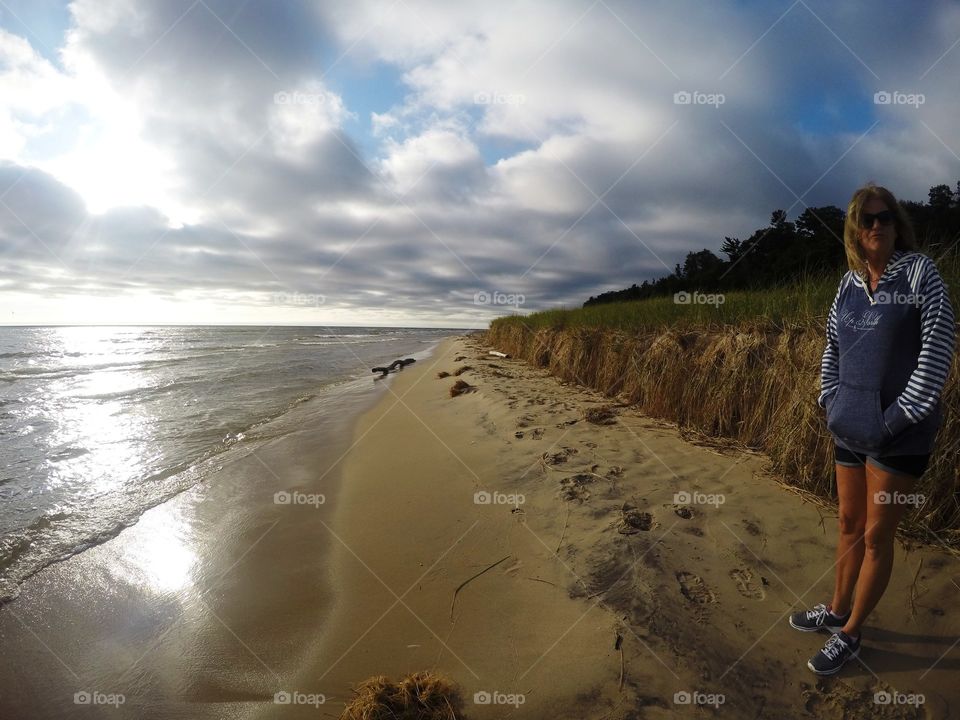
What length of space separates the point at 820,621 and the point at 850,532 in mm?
488

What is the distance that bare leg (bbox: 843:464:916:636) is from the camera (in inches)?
78.8

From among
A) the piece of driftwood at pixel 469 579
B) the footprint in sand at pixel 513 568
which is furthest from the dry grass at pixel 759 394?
the piece of driftwood at pixel 469 579

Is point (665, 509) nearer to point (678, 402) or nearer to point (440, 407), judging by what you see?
point (678, 402)

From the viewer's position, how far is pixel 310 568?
3303 mm

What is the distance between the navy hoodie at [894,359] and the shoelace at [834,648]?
0.92 m

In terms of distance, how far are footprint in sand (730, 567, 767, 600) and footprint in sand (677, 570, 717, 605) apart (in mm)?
195

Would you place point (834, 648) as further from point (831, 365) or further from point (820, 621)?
point (831, 365)

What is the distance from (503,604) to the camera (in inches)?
104

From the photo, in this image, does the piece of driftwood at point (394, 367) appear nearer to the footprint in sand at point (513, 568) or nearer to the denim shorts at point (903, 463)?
the footprint in sand at point (513, 568)

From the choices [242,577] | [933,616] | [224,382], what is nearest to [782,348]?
[933,616]

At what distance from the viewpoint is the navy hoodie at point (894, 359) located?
190cm

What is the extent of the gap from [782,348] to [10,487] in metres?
8.57

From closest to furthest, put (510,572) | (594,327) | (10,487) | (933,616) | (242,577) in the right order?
(933,616) → (510,572) → (242,577) → (10,487) → (594,327)

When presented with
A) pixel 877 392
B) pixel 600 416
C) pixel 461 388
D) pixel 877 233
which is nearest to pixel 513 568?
pixel 877 392
